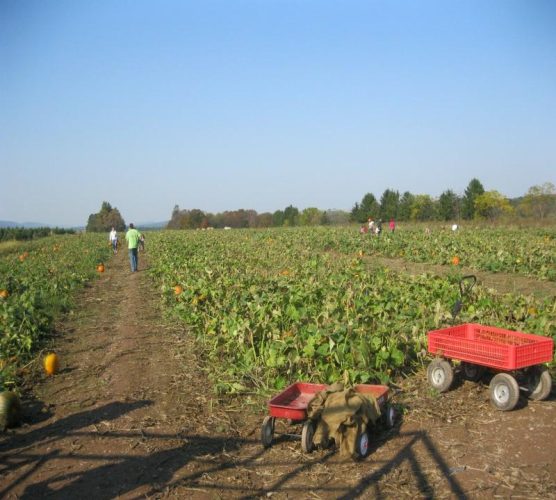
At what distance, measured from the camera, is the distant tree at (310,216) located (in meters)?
87.1

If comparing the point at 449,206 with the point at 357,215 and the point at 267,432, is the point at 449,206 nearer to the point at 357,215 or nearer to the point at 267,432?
the point at 357,215

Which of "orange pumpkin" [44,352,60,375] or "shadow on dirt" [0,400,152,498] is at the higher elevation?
"orange pumpkin" [44,352,60,375]

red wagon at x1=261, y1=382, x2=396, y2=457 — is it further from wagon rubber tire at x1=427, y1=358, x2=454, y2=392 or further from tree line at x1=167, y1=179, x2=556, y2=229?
tree line at x1=167, y1=179, x2=556, y2=229

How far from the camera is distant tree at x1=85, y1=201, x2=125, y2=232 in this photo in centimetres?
8925

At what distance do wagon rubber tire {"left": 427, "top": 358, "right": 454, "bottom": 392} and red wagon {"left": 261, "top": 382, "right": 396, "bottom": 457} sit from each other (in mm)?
983

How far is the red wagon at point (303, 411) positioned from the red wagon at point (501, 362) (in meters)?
1.05

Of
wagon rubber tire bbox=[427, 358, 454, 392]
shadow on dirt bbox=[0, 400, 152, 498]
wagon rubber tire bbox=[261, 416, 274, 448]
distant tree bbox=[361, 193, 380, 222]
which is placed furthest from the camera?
distant tree bbox=[361, 193, 380, 222]

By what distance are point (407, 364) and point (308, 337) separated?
4.39ft

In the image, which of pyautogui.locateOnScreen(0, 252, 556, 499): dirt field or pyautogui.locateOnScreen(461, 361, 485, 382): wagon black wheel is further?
pyautogui.locateOnScreen(461, 361, 485, 382): wagon black wheel

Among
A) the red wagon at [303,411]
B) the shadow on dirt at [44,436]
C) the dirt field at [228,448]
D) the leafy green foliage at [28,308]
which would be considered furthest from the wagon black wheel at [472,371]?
the leafy green foliage at [28,308]

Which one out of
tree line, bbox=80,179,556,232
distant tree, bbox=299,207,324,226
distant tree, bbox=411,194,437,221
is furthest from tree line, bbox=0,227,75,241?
distant tree, bbox=411,194,437,221

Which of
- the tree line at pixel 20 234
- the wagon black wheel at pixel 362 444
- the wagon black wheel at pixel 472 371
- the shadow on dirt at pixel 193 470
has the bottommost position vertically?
the shadow on dirt at pixel 193 470

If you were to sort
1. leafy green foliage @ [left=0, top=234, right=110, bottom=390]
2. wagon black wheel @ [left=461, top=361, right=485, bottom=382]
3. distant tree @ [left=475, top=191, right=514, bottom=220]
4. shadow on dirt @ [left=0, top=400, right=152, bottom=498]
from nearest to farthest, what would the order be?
1. shadow on dirt @ [left=0, top=400, right=152, bottom=498]
2. wagon black wheel @ [left=461, top=361, right=485, bottom=382]
3. leafy green foliage @ [left=0, top=234, right=110, bottom=390]
4. distant tree @ [left=475, top=191, right=514, bottom=220]

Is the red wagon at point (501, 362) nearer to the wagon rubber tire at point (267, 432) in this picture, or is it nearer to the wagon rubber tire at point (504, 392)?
the wagon rubber tire at point (504, 392)
